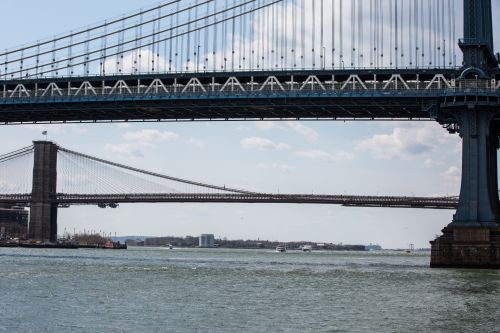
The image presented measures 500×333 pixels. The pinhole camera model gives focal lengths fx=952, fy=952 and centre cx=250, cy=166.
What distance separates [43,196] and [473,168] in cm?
9537

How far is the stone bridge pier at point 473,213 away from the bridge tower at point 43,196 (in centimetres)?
9365

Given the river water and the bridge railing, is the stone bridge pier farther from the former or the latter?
the river water

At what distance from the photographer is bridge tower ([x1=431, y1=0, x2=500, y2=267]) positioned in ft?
195

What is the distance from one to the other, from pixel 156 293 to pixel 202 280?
9.50 metres

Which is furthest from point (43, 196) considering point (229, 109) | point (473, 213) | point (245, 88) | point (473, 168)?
point (473, 213)

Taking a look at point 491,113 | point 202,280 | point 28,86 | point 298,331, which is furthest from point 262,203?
point 298,331

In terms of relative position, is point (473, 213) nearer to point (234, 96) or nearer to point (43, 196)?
point (234, 96)

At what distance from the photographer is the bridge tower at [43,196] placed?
145 m

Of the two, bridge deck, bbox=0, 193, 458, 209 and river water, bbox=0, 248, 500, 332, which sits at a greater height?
bridge deck, bbox=0, 193, 458, 209

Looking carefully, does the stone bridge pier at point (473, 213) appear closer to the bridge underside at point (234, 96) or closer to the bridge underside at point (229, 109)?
the bridge underside at point (234, 96)

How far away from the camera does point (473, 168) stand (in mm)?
61500

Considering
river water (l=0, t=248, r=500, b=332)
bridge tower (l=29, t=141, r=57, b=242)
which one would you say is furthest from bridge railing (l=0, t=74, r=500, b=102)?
bridge tower (l=29, t=141, r=57, b=242)

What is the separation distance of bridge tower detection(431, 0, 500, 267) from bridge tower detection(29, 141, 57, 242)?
91.7 meters

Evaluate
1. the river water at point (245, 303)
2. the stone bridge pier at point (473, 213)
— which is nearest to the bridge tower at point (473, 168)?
the stone bridge pier at point (473, 213)
